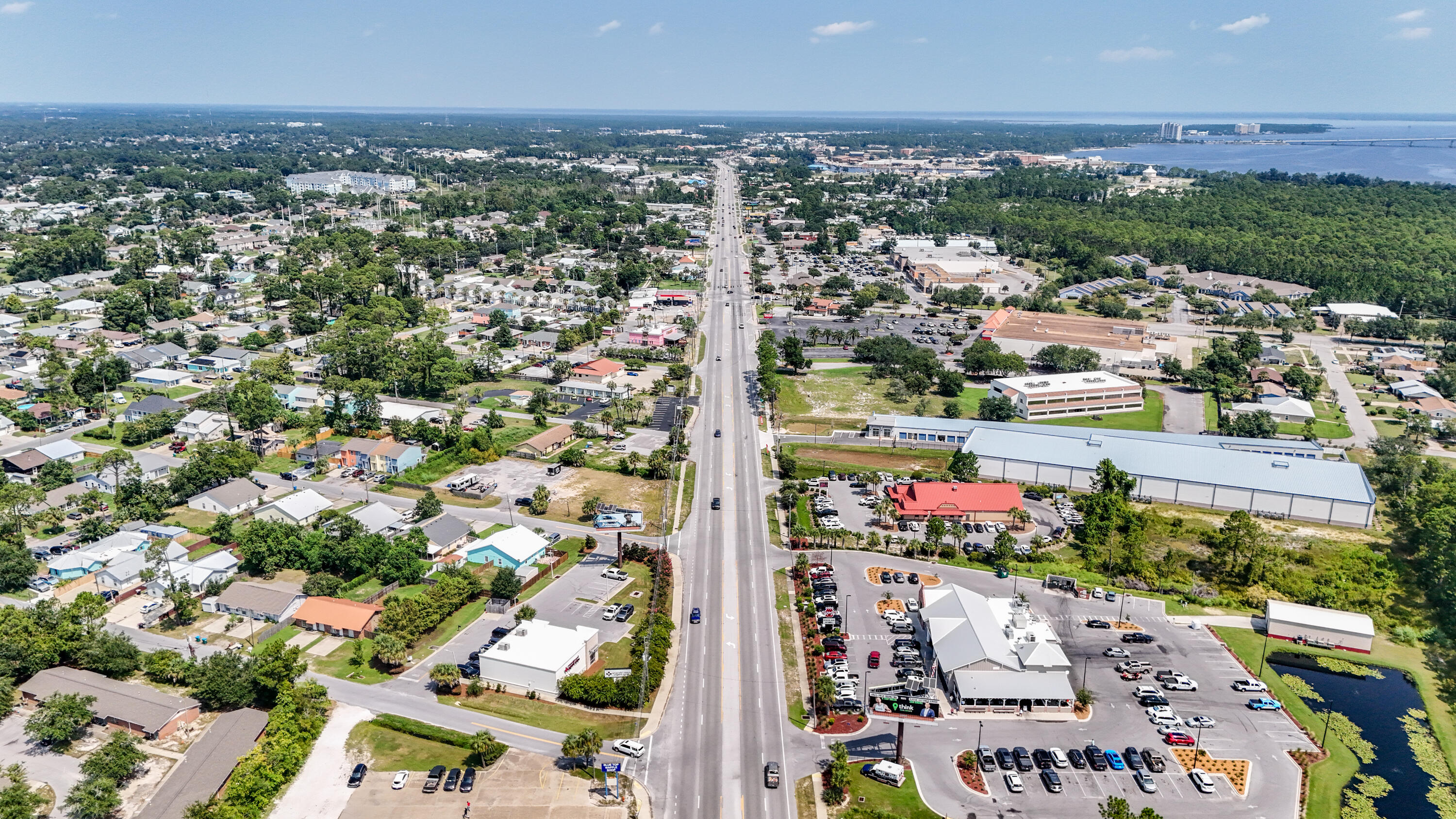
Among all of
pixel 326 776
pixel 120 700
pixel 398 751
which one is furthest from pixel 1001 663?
pixel 120 700

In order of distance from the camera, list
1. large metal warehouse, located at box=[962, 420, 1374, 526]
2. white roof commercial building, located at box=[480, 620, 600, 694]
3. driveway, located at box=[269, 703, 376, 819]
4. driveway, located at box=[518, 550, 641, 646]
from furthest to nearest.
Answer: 1. large metal warehouse, located at box=[962, 420, 1374, 526]
2. driveway, located at box=[518, 550, 641, 646]
3. white roof commercial building, located at box=[480, 620, 600, 694]
4. driveway, located at box=[269, 703, 376, 819]

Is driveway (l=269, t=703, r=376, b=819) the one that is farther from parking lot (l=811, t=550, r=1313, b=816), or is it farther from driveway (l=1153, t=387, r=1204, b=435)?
driveway (l=1153, t=387, r=1204, b=435)

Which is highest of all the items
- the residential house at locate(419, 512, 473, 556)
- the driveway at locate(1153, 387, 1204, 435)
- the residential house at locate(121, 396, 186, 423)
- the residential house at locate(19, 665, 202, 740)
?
the residential house at locate(121, 396, 186, 423)

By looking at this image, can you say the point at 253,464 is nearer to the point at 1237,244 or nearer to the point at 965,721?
the point at 965,721

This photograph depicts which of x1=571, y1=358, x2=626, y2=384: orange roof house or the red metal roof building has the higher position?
x1=571, y1=358, x2=626, y2=384: orange roof house

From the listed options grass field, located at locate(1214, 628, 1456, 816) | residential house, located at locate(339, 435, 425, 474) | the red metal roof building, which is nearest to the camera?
grass field, located at locate(1214, 628, 1456, 816)

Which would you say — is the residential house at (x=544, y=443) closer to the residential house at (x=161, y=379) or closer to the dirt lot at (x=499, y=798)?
the dirt lot at (x=499, y=798)

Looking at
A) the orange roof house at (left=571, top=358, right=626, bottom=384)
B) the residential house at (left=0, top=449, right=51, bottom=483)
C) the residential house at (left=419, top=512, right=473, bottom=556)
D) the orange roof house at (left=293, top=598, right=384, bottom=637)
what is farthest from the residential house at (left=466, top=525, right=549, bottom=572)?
the residential house at (left=0, top=449, right=51, bottom=483)

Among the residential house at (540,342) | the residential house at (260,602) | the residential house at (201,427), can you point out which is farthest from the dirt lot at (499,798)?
the residential house at (540,342)
